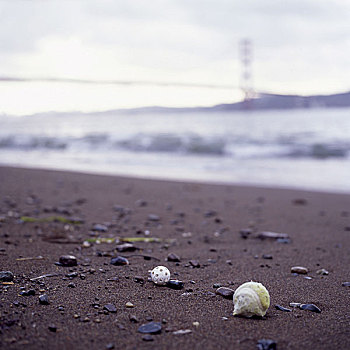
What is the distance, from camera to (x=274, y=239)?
10.5 feet

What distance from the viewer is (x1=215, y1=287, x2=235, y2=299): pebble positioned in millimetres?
1827

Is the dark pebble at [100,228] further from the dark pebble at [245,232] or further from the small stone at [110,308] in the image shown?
the small stone at [110,308]

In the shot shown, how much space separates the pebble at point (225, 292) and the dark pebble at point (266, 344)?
45cm

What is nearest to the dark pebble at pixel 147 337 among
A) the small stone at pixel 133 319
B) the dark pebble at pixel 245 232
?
the small stone at pixel 133 319

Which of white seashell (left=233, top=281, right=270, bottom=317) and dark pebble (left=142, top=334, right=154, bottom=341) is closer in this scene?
dark pebble (left=142, top=334, right=154, bottom=341)

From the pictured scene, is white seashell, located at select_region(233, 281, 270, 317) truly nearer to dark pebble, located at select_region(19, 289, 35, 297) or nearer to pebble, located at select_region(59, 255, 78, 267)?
dark pebble, located at select_region(19, 289, 35, 297)

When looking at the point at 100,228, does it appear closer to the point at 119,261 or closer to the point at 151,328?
the point at 119,261

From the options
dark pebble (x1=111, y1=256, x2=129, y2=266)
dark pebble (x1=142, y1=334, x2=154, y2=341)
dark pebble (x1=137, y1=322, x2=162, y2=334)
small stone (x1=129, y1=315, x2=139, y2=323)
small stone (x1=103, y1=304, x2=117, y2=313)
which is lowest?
dark pebble (x1=142, y1=334, x2=154, y2=341)

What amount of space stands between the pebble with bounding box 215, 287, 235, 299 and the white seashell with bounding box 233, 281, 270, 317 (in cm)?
22

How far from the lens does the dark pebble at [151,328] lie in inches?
56.2

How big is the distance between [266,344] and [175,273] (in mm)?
852

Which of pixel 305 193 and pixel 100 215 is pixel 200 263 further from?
pixel 305 193

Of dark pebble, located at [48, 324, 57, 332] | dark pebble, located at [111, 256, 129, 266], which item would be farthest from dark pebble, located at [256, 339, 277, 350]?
dark pebble, located at [111, 256, 129, 266]

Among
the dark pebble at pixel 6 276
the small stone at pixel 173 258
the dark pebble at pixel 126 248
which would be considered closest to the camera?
the dark pebble at pixel 6 276
